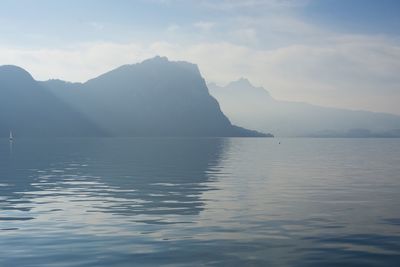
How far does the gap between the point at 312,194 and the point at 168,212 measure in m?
18.7

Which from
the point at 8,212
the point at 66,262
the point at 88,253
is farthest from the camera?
the point at 8,212

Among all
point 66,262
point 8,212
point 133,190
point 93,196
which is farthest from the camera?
point 133,190

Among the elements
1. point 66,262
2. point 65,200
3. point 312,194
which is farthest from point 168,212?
point 312,194

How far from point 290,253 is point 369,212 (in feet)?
52.1

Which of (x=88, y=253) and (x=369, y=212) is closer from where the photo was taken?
(x=88, y=253)

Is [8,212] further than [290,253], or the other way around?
[8,212]

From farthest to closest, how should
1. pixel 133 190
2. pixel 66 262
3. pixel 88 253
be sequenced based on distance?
pixel 133 190 → pixel 88 253 → pixel 66 262

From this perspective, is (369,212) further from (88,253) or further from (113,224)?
(88,253)

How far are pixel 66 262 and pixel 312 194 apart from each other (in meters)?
32.1

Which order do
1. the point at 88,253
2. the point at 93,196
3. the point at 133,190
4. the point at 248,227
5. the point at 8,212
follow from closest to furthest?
the point at 88,253
the point at 248,227
the point at 8,212
the point at 93,196
the point at 133,190

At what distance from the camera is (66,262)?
21.5 metres

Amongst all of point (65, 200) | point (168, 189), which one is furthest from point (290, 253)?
point (168, 189)

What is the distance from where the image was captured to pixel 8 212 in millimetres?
35688

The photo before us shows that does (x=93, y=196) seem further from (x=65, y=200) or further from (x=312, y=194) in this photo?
(x=312, y=194)
